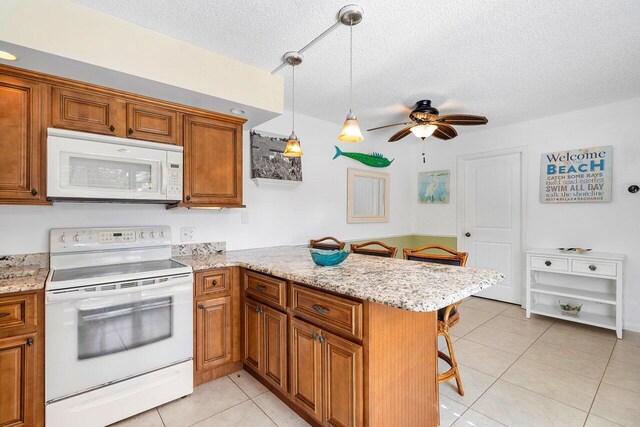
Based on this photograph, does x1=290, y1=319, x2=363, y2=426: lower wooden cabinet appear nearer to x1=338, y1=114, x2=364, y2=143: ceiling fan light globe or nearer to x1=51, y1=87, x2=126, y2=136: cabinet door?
x1=338, y1=114, x2=364, y2=143: ceiling fan light globe

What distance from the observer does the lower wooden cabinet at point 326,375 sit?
1.41m

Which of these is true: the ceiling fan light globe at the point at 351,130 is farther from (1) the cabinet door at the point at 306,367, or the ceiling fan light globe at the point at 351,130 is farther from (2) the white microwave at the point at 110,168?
(2) the white microwave at the point at 110,168

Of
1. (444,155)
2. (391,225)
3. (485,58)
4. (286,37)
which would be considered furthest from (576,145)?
(286,37)

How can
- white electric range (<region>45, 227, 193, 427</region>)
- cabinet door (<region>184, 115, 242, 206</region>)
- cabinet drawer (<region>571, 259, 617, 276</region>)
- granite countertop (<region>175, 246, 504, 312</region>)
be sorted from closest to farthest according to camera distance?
granite countertop (<region>175, 246, 504, 312</region>), white electric range (<region>45, 227, 193, 427</region>), cabinet door (<region>184, 115, 242, 206</region>), cabinet drawer (<region>571, 259, 617, 276</region>)

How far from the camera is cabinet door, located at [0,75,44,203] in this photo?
174cm

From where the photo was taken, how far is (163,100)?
87.5 inches

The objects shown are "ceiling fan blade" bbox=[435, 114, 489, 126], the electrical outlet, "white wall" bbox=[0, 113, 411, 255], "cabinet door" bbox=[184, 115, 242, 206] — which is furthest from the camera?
"ceiling fan blade" bbox=[435, 114, 489, 126]

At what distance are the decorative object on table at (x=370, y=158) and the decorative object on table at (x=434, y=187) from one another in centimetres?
68

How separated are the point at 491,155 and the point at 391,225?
168 cm

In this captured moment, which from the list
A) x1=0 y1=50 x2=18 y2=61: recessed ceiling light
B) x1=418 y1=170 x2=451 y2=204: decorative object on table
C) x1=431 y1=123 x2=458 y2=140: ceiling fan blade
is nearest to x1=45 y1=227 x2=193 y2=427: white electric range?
x1=0 y1=50 x2=18 y2=61: recessed ceiling light

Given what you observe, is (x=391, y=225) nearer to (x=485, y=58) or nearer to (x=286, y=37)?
(x=485, y=58)

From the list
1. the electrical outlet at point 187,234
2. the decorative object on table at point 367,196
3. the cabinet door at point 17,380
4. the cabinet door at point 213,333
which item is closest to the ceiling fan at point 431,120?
the decorative object on table at point 367,196

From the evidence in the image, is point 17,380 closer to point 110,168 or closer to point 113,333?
point 113,333

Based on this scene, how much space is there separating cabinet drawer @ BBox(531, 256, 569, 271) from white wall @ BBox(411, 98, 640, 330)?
420 millimetres
